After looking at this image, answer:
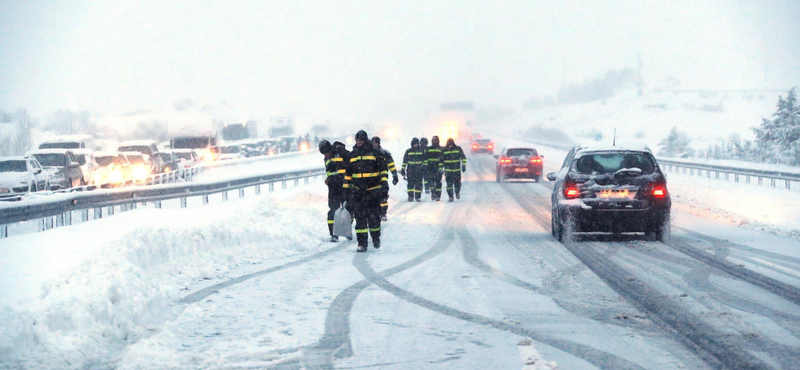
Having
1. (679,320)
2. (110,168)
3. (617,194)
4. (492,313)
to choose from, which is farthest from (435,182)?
(679,320)

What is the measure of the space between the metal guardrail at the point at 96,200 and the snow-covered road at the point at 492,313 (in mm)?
5181

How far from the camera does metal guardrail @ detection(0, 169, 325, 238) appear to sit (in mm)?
13546

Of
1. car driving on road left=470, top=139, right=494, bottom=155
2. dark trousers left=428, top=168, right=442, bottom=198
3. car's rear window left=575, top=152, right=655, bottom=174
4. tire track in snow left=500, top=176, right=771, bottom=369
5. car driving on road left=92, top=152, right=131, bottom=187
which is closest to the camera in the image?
tire track in snow left=500, top=176, right=771, bottom=369

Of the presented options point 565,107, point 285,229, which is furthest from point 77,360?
point 565,107

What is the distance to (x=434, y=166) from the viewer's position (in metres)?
22.6

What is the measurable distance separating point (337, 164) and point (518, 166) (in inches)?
740

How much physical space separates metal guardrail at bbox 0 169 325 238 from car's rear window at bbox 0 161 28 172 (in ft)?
19.0

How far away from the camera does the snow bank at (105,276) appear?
619 cm

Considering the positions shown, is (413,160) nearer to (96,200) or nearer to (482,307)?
(96,200)

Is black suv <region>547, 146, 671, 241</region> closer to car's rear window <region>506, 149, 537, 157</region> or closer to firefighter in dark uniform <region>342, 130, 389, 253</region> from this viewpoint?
firefighter in dark uniform <region>342, 130, 389, 253</region>

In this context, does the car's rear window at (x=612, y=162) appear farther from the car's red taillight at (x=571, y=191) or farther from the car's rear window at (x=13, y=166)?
the car's rear window at (x=13, y=166)

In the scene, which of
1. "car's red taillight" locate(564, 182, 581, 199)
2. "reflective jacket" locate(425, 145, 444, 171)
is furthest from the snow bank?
"reflective jacket" locate(425, 145, 444, 171)

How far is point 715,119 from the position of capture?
435 feet

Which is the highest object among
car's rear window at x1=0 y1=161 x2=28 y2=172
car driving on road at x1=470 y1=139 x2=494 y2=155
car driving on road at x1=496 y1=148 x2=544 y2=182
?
car's rear window at x1=0 y1=161 x2=28 y2=172
